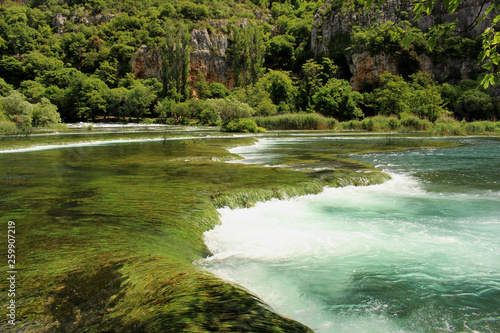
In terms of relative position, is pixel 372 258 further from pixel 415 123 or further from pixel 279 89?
pixel 279 89

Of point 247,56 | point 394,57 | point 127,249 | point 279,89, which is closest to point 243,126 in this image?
point 279,89

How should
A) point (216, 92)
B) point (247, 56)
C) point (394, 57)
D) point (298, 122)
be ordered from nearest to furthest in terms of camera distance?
point (298, 122), point (394, 57), point (216, 92), point (247, 56)

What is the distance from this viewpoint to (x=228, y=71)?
9300cm

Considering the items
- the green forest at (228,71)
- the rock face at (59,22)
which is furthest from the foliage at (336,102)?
the rock face at (59,22)

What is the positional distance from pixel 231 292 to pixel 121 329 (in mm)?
1033

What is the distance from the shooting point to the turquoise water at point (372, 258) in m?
3.67

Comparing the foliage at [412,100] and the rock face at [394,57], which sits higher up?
the rock face at [394,57]

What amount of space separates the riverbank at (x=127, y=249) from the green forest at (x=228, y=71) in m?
27.3

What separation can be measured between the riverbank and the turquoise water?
639 mm

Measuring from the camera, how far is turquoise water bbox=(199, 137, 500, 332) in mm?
3670

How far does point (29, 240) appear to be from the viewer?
4.32 metres

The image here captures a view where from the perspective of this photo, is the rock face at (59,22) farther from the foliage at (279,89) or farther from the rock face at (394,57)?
the rock face at (394,57)

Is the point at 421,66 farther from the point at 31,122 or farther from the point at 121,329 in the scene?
the point at 121,329

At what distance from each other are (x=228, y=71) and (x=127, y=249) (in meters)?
93.3
